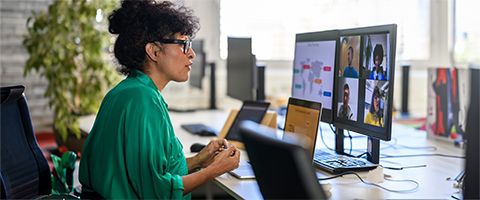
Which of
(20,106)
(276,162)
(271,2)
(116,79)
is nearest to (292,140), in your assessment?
(276,162)

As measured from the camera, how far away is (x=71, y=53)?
384 centimetres

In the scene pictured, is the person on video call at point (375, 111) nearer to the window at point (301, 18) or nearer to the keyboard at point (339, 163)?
the keyboard at point (339, 163)

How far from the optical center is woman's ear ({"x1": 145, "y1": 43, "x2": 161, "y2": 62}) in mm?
1881

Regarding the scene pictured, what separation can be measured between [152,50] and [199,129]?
4.35ft

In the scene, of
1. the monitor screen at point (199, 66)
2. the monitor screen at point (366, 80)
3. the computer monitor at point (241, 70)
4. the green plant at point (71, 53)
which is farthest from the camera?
the monitor screen at point (199, 66)

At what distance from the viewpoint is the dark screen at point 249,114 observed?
268cm

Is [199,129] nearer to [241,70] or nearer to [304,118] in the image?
[241,70]

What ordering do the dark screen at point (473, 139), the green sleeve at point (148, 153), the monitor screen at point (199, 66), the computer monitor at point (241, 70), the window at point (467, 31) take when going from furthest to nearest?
1. the window at point (467, 31)
2. the monitor screen at point (199, 66)
3. the computer monitor at point (241, 70)
4. the green sleeve at point (148, 153)
5. the dark screen at point (473, 139)

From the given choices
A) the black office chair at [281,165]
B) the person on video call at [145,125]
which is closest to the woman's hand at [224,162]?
the person on video call at [145,125]

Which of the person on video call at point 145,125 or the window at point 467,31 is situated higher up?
the window at point 467,31

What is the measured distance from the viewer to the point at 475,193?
147 cm

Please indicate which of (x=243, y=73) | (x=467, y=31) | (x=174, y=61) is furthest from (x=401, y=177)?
(x=467, y=31)

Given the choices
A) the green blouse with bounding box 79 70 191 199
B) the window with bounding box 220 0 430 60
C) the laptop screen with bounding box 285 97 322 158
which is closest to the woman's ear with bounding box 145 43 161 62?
the green blouse with bounding box 79 70 191 199

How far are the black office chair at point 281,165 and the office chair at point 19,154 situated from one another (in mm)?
1137
